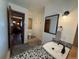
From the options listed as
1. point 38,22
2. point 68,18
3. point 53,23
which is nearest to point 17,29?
point 38,22

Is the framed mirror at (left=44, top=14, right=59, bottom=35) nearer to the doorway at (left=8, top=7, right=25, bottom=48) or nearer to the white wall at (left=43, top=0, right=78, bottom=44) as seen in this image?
the white wall at (left=43, top=0, right=78, bottom=44)

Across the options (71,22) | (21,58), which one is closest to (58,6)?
(71,22)

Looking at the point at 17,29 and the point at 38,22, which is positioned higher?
the point at 38,22

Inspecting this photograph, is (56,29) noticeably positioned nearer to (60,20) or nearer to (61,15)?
(60,20)

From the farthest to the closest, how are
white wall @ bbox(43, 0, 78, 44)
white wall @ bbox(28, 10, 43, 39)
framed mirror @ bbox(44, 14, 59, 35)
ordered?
white wall @ bbox(28, 10, 43, 39)
framed mirror @ bbox(44, 14, 59, 35)
white wall @ bbox(43, 0, 78, 44)

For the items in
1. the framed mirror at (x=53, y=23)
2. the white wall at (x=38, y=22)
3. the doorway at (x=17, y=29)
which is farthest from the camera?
the doorway at (x=17, y=29)

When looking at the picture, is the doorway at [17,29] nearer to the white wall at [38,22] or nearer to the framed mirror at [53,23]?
the white wall at [38,22]

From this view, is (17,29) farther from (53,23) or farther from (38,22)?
(53,23)

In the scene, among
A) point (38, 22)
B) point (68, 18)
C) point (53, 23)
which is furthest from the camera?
point (38, 22)

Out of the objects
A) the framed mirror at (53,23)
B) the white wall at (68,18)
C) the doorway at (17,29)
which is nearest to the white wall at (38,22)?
the framed mirror at (53,23)

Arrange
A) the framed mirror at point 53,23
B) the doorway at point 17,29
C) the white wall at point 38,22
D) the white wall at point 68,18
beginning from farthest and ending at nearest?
the doorway at point 17,29
the white wall at point 38,22
the framed mirror at point 53,23
the white wall at point 68,18

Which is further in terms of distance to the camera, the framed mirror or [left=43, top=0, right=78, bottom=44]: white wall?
the framed mirror

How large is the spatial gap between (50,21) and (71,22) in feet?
1.98

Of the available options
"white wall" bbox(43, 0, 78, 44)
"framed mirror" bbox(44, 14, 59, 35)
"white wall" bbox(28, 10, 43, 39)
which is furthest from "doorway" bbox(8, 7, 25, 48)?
"white wall" bbox(43, 0, 78, 44)
